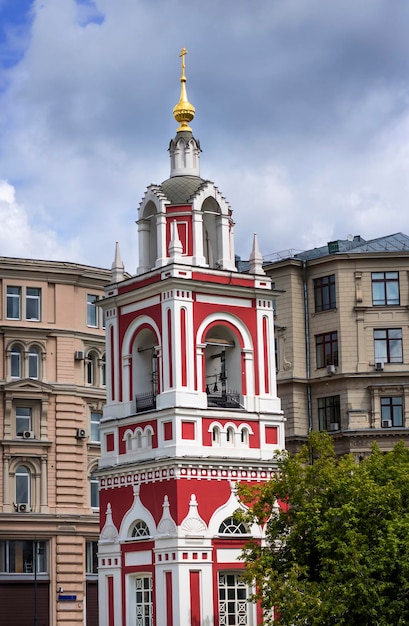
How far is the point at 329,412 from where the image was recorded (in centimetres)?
6500

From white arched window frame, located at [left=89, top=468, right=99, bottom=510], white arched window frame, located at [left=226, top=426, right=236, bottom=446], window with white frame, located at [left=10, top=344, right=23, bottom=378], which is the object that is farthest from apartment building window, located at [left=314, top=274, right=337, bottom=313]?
white arched window frame, located at [left=226, top=426, right=236, bottom=446]

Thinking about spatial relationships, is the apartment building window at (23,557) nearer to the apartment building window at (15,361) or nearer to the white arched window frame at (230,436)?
the apartment building window at (15,361)

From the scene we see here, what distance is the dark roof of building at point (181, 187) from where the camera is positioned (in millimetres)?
46719

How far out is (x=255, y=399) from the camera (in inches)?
1806

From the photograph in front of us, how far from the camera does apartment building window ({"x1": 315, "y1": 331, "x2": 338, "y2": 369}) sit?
65000 mm

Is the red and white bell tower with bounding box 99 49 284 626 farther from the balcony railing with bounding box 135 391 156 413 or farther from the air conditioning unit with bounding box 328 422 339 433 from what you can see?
the air conditioning unit with bounding box 328 422 339 433

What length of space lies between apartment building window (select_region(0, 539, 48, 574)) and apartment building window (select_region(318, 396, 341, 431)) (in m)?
14.5

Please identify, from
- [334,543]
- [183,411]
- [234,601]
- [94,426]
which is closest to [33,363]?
[94,426]

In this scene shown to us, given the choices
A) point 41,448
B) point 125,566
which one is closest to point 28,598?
point 41,448

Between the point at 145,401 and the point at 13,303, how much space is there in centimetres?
2112

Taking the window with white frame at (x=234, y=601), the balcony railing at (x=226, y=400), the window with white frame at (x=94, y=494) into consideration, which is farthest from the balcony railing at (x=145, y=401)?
the window with white frame at (x=94, y=494)

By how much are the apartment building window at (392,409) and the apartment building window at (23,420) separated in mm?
16905

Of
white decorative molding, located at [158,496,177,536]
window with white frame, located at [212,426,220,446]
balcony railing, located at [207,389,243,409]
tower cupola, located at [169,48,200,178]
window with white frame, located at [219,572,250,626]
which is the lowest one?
window with white frame, located at [219,572,250,626]

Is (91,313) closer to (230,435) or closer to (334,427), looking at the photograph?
(334,427)
